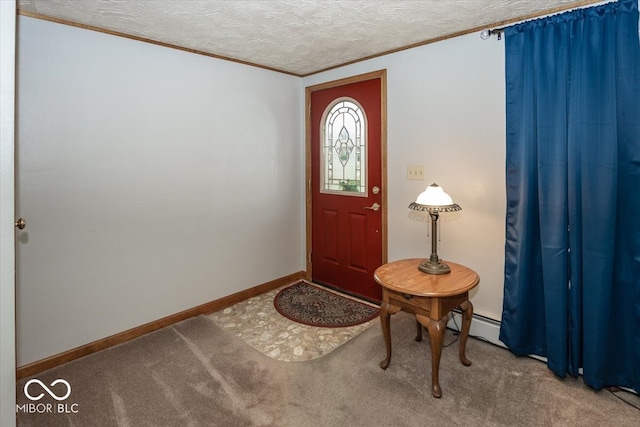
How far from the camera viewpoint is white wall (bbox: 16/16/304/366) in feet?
7.22

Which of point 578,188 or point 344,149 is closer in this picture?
point 578,188

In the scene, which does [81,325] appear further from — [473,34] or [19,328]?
[473,34]

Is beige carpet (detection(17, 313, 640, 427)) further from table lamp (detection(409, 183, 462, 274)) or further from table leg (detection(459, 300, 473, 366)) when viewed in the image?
table lamp (detection(409, 183, 462, 274))

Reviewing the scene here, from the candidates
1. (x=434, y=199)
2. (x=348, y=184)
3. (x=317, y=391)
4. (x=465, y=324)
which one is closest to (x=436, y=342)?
(x=465, y=324)

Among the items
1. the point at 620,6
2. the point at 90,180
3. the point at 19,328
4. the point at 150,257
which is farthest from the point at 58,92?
→ the point at 620,6

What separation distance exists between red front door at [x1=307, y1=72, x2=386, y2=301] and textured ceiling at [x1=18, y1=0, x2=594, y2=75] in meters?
0.55

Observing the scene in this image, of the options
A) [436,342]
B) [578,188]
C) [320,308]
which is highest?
[578,188]

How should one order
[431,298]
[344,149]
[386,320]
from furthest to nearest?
[344,149], [386,320], [431,298]

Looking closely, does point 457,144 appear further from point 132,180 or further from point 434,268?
point 132,180

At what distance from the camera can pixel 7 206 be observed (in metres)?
1.11

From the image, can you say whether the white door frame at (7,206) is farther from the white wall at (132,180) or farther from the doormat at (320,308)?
the doormat at (320,308)

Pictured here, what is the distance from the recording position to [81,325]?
242 centimetres

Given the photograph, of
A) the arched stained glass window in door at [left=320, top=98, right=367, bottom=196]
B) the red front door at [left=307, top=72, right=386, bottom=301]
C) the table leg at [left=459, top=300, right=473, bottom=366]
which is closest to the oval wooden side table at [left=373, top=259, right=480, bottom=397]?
the table leg at [left=459, top=300, right=473, bottom=366]

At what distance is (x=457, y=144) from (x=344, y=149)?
114 centimetres
